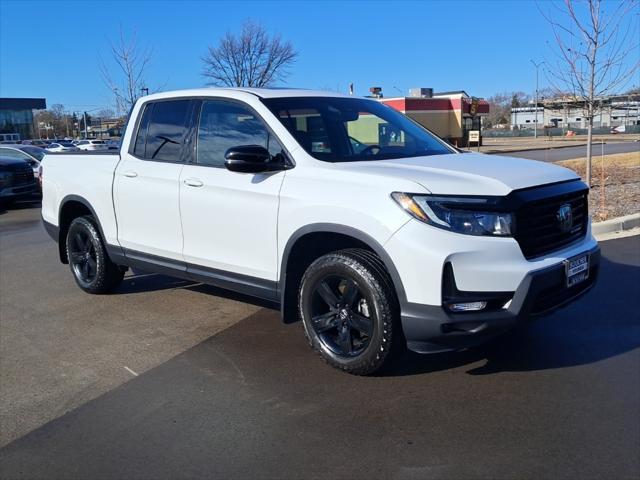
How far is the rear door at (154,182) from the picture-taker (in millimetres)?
5359

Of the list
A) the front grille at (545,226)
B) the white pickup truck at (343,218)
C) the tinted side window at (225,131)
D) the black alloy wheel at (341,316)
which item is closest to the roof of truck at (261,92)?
the white pickup truck at (343,218)

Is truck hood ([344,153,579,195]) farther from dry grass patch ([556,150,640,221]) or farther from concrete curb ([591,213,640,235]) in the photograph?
dry grass patch ([556,150,640,221])

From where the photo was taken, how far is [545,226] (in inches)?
159

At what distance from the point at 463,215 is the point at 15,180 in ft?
47.3

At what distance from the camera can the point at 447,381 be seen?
13.8 ft

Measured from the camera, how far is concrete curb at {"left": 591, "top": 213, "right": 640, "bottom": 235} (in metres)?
8.92

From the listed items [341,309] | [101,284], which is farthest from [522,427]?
[101,284]

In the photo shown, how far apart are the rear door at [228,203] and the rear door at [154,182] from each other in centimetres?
16

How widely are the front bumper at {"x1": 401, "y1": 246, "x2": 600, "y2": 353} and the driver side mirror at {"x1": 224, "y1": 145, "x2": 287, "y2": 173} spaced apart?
55.7 inches

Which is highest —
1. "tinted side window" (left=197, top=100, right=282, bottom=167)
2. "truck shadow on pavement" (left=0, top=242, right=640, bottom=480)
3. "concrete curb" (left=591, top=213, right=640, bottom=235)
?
"tinted side window" (left=197, top=100, right=282, bottom=167)

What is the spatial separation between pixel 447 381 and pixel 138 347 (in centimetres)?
245

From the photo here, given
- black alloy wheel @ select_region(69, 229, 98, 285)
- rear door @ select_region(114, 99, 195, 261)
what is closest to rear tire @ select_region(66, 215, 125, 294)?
black alloy wheel @ select_region(69, 229, 98, 285)

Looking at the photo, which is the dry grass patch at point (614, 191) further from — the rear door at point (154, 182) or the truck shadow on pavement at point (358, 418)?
the rear door at point (154, 182)

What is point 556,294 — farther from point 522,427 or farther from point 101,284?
point 101,284
